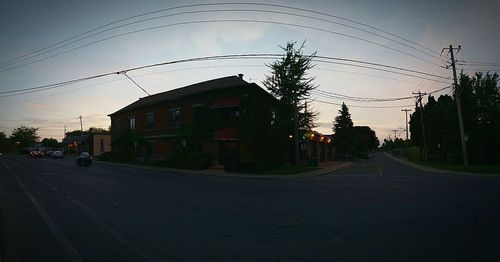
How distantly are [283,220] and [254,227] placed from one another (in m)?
1.08

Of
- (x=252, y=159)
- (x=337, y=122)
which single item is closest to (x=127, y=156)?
(x=252, y=159)

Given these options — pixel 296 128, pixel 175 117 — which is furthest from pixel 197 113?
pixel 296 128

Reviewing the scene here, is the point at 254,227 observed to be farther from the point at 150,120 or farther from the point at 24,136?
A: the point at 24,136

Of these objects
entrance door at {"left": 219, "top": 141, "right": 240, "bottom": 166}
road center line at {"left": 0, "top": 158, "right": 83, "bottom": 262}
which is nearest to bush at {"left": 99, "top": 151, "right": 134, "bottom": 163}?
entrance door at {"left": 219, "top": 141, "right": 240, "bottom": 166}

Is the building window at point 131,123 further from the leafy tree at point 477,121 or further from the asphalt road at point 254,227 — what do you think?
the leafy tree at point 477,121

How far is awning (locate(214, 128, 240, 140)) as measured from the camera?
1145 inches

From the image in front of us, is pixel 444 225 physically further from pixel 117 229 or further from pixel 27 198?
pixel 27 198

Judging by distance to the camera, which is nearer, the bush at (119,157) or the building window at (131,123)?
the bush at (119,157)

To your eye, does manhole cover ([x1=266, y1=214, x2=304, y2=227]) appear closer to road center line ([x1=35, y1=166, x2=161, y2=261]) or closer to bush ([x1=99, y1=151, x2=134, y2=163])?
road center line ([x1=35, y1=166, x2=161, y2=261])

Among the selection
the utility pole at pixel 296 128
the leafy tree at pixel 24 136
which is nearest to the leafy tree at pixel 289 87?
the utility pole at pixel 296 128

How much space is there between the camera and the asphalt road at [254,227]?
5578 millimetres

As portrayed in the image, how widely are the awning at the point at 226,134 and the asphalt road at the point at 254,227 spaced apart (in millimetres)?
16725

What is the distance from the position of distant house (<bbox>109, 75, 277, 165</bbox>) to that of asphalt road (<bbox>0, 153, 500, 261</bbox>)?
16.5 metres

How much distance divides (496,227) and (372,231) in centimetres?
303
